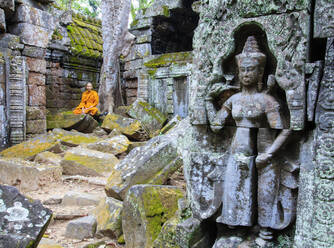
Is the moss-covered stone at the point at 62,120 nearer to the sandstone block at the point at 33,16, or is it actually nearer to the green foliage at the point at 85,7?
the sandstone block at the point at 33,16

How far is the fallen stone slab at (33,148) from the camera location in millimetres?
6452

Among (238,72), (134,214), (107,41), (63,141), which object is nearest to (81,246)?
(134,214)

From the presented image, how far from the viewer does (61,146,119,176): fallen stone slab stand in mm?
5625

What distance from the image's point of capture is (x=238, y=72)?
254 centimetres

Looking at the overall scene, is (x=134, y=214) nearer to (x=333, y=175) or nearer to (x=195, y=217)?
(x=195, y=217)

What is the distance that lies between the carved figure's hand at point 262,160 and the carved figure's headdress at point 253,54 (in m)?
0.50

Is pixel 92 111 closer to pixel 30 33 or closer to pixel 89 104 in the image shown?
pixel 89 104

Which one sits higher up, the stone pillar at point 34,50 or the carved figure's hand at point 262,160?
the stone pillar at point 34,50

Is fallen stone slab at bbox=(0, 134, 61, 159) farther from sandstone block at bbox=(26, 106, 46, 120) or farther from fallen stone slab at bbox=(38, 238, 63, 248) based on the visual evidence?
fallen stone slab at bbox=(38, 238, 63, 248)

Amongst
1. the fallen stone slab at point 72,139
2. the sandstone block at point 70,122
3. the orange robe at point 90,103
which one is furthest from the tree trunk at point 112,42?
the fallen stone slab at point 72,139

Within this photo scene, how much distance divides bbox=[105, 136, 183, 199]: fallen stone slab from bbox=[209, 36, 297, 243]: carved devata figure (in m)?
1.53

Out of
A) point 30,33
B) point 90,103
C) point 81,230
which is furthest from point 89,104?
point 81,230

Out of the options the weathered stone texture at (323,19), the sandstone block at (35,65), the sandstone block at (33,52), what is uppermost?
the sandstone block at (33,52)

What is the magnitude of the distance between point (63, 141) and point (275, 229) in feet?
19.9
